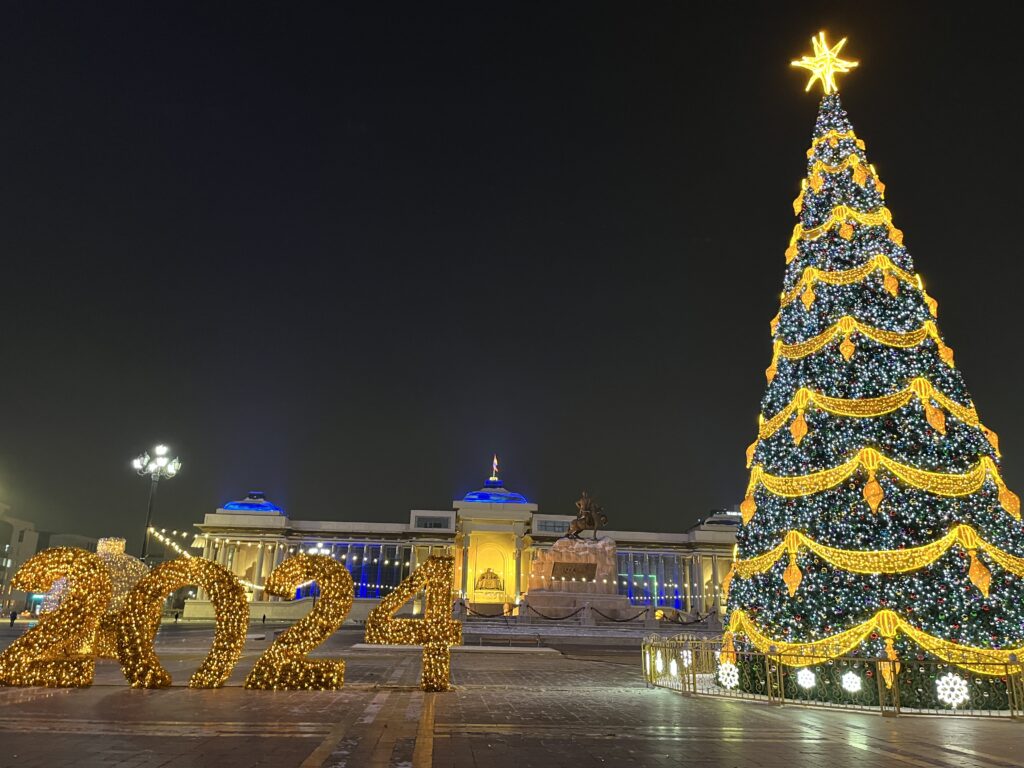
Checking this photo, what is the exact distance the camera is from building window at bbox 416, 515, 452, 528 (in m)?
81.1

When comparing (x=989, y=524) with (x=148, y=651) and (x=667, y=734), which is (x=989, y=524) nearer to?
(x=667, y=734)

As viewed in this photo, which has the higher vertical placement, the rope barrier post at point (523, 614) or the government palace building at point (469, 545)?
the government palace building at point (469, 545)

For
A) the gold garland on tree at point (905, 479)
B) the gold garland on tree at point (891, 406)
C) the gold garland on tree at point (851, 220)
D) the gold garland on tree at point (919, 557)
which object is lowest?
the gold garland on tree at point (919, 557)

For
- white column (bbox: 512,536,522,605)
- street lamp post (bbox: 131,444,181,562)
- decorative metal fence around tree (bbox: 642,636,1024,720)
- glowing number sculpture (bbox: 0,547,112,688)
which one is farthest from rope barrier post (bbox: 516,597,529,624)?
white column (bbox: 512,536,522,605)

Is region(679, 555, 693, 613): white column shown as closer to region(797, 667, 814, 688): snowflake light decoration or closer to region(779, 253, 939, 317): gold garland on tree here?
region(797, 667, 814, 688): snowflake light decoration

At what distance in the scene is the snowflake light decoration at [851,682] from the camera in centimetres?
1177

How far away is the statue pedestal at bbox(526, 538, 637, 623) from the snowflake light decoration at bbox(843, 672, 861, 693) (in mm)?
31729

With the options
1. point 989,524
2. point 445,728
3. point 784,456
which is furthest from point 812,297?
point 445,728

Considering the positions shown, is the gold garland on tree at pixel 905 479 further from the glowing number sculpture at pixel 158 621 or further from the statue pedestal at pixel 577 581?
the statue pedestal at pixel 577 581

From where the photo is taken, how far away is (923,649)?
11562 mm

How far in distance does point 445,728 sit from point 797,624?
723 cm

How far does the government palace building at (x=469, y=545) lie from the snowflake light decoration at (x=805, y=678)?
6425cm

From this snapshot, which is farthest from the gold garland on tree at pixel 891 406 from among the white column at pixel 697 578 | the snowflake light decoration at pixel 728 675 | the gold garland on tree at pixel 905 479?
the white column at pixel 697 578

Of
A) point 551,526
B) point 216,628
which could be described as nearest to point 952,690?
point 216,628
